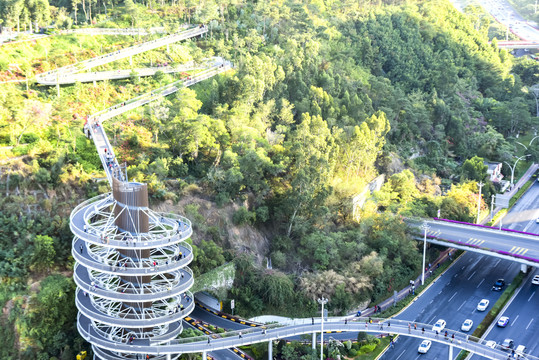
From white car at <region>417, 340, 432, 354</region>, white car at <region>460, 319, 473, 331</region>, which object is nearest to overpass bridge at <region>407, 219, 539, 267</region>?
white car at <region>460, 319, 473, 331</region>

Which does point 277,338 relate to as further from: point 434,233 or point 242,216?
point 434,233

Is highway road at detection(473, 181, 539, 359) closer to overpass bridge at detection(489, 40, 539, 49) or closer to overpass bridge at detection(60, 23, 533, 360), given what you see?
overpass bridge at detection(60, 23, 533, 360)

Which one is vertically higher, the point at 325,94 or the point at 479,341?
the point at 325,94

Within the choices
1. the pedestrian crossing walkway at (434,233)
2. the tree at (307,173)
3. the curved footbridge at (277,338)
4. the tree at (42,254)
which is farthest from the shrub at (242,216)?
the pedestrian crossing walkway at (434,233)

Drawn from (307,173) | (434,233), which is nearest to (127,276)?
(307,173)

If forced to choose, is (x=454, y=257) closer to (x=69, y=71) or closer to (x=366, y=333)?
(x=366, y=333)

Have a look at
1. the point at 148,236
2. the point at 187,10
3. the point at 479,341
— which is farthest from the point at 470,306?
the point at 187,10
